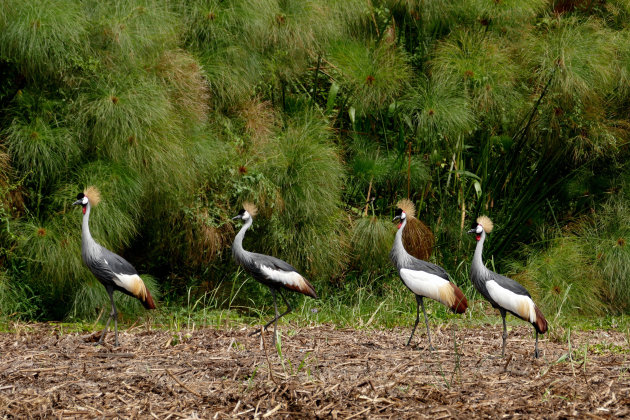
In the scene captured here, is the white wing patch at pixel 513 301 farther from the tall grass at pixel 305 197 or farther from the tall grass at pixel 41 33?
the tall grass at pixel 41 33

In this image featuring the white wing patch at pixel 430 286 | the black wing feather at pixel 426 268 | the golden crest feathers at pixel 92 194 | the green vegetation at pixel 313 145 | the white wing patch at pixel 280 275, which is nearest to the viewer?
the white wing patch at pixel 430 286

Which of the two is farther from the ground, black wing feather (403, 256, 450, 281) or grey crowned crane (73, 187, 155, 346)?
grey crowned crane (73, 187, 155, 346)

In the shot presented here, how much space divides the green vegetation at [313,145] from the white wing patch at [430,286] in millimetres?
800

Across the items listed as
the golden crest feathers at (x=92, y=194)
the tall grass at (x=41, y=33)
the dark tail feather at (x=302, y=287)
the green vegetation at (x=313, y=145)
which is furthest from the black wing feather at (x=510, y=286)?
the tall grass at (x=41, y=33)

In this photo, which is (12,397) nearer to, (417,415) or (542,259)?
(417,415)

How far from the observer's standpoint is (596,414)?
3229mm

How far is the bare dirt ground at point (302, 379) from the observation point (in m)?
3.28

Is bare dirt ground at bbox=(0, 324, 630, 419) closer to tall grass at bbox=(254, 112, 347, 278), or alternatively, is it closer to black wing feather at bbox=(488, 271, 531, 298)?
black wing feather at bbox=(488, 271, 531, 298)

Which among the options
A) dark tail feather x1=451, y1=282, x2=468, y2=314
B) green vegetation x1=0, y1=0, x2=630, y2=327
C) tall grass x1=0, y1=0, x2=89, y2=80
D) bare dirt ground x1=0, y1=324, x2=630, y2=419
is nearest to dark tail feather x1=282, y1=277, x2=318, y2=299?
bare dirt ground x1=0, y1=324, x2=630, y2=419

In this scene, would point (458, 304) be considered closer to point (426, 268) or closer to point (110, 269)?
point (426, 268)

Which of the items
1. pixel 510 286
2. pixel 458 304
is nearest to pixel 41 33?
pixel 458 304

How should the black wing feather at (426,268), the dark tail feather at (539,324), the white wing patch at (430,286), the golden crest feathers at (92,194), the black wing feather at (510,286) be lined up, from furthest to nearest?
the golden crest feathers at (92,194) → the black wing feather at (426,268) → the white wing patch at (430,286) → the black wing feather at (510,286) → the dark tail feather at (539,324)

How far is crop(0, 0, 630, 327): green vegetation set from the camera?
6.25m

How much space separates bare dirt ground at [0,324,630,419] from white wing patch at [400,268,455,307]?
0.29m
